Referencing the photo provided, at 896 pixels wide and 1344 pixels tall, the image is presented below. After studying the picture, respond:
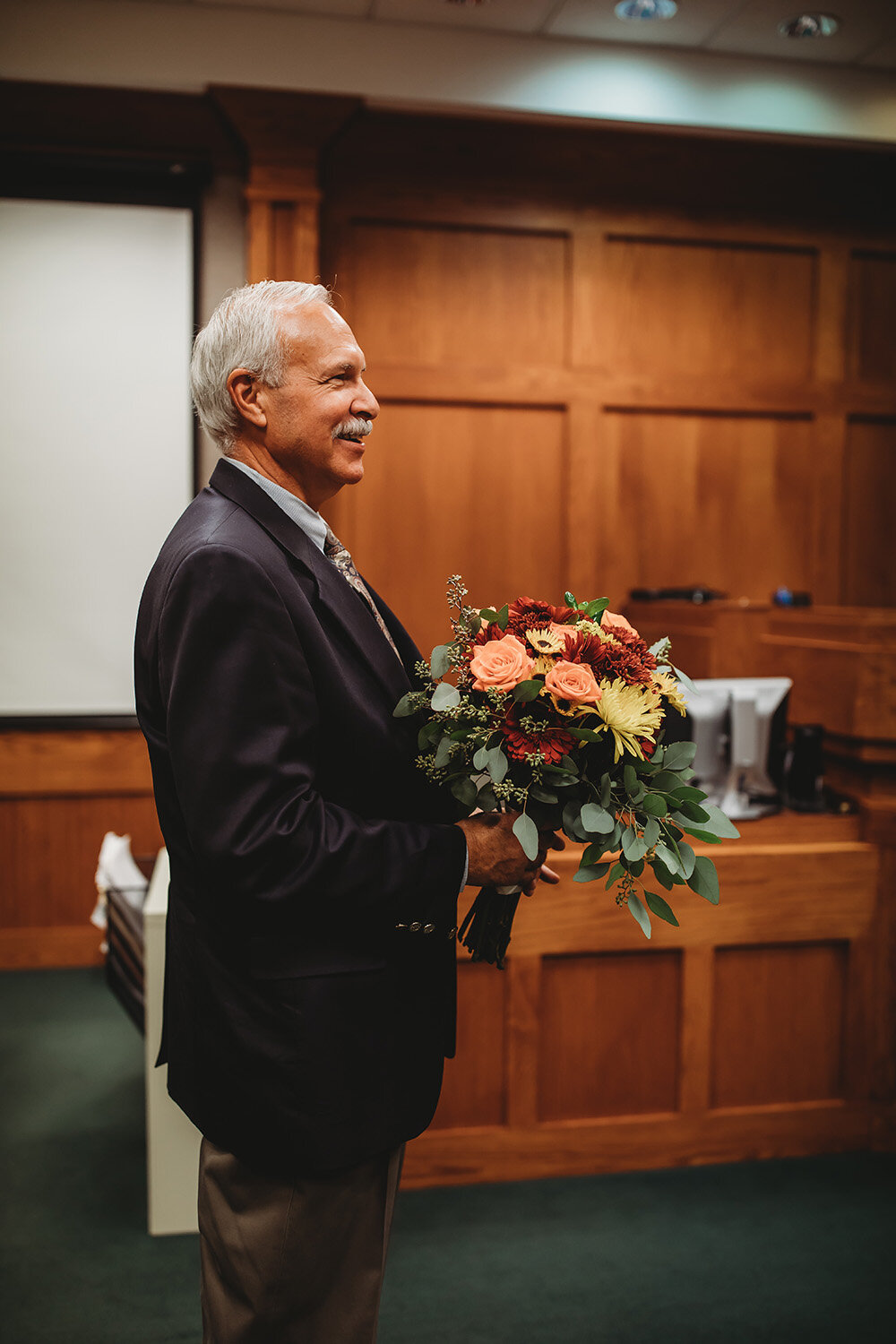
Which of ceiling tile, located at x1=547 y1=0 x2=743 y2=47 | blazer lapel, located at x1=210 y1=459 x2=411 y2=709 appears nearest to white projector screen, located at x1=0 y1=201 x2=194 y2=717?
ceiling tile, located at x1=547 y1=0 x2=743 y2=47

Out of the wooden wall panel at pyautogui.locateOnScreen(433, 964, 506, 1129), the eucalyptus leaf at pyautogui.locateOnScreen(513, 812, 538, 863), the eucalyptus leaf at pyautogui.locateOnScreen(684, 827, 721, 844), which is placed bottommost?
the wooden wall panel at pyautogui.locateOnScreen(433, 964, 506, 1129)

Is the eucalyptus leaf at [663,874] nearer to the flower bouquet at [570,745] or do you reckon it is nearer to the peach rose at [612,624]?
the flower bouquet at [570,745]

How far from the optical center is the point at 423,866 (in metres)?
1.21

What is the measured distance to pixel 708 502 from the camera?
4355 mm

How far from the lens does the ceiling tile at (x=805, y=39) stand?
3.51 metres

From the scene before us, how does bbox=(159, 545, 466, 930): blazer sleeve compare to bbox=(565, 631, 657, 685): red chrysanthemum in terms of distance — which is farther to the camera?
bbox=(565, 631, 657, 685): red chrysanthemum

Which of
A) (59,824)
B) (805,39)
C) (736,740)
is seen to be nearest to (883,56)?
(805,39)

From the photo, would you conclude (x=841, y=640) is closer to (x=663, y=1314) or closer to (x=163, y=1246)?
(x=663, y=1314)

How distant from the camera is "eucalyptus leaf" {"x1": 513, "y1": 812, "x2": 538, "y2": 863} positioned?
121 centimetres

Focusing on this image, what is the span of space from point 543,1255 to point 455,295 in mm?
3279

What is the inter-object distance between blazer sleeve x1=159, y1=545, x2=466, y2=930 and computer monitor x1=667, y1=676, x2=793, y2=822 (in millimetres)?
1595

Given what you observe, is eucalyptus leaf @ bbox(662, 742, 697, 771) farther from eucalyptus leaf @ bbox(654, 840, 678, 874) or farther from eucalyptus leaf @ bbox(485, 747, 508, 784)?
eucalyptus leaf @ bbox(485, 747, 508, 784)

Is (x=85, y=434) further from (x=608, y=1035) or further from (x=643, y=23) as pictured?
(x=608, y=1035)

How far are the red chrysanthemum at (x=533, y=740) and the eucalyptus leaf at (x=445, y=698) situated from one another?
63 mm
